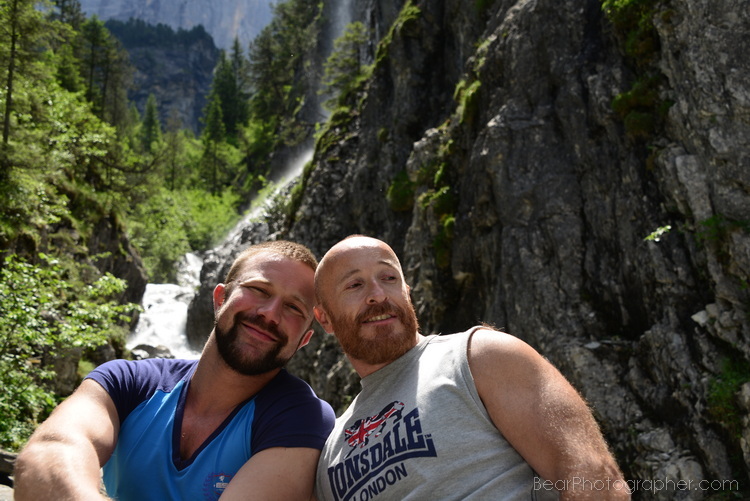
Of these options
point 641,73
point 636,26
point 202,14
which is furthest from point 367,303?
point 202,14

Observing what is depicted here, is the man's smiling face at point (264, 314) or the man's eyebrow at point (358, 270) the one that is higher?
the man's eyebrow at point (358, 270)

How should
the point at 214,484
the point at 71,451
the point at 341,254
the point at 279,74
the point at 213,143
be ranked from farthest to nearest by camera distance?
the point at 213,143, the point at 279,74, the point at 341,254, the point at 214,484, the point at 71,451

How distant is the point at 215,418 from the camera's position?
341cm

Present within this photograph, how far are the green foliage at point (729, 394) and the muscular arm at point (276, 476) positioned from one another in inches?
304

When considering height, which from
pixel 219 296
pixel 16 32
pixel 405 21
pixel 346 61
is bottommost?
pixel 219 296

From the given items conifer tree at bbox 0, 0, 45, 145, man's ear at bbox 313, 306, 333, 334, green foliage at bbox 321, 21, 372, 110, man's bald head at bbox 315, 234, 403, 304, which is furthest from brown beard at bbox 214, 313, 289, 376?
green foliage at bbox 321, 21, 372, 110

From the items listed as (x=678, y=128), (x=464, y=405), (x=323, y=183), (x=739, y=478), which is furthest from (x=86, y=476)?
(x=323, y=183)

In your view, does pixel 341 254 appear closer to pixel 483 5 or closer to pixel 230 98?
pixel 483 5

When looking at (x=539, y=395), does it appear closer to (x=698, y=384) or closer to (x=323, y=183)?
(x=698, y=384)

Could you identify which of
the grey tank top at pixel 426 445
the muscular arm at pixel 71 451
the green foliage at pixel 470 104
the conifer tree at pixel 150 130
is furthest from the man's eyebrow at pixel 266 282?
the conifer tree at pixel 150 130

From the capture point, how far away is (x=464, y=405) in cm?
283

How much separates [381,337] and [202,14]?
A: 211 metres

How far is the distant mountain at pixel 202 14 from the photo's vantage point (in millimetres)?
180375

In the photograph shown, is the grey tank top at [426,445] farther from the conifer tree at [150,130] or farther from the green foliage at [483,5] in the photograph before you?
the conifer tree at [150,130]
